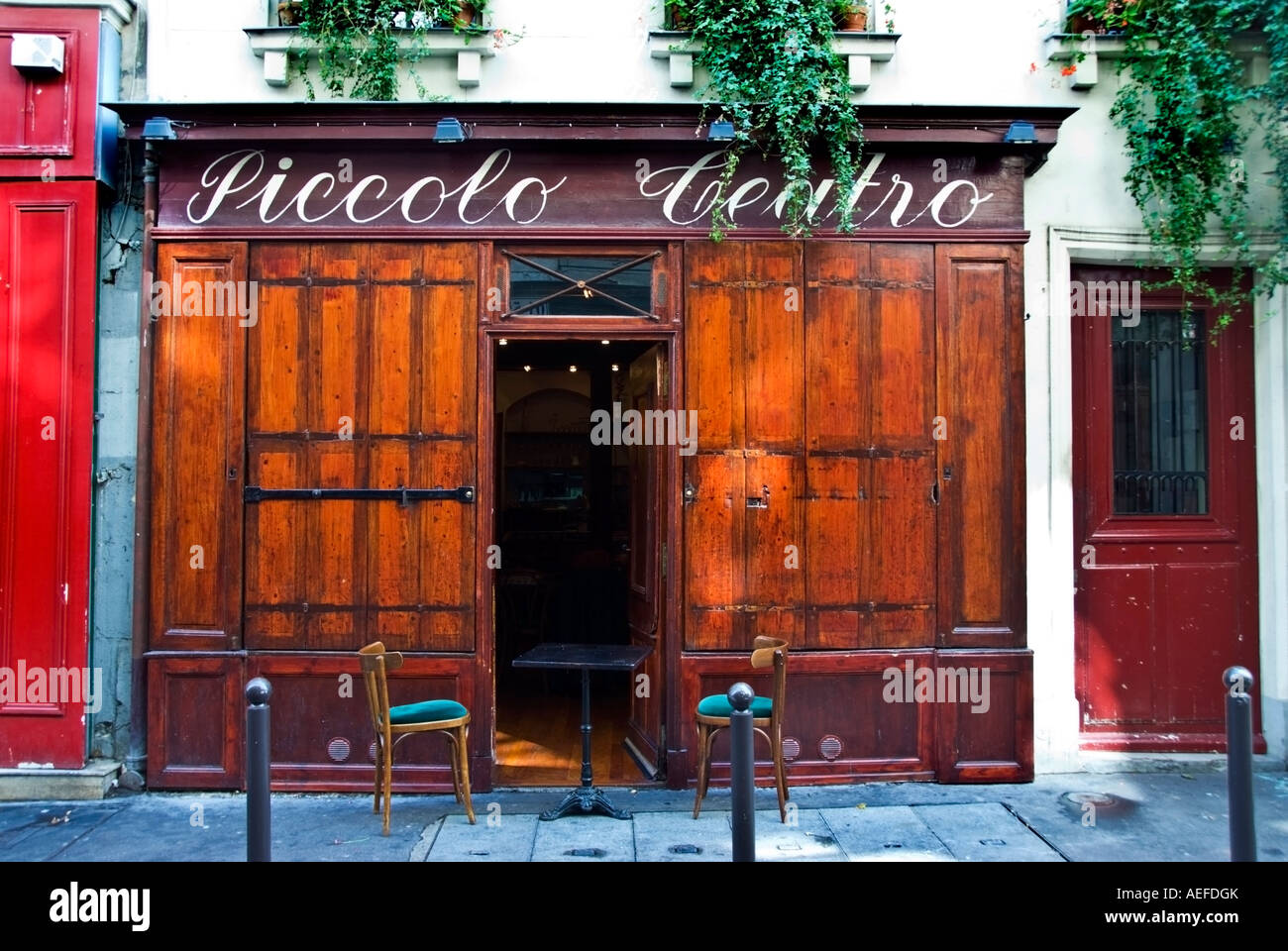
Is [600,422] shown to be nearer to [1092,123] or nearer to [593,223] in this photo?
[593,223]

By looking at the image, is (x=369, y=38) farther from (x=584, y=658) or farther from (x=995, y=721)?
(x=995, y=721)

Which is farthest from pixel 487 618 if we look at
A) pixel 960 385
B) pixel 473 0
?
pixel 473 0

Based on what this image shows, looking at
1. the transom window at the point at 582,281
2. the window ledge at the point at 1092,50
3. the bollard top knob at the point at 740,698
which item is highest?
the window ledge at the point at 1092,50

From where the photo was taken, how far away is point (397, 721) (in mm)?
5277

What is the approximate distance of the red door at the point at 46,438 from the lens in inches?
233

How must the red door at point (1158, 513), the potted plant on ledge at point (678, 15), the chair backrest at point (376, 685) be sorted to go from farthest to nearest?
the red door at point (1158, 513) → the potted plant on ledge at point (678, 15) → the chair backrest at point (376, 685)

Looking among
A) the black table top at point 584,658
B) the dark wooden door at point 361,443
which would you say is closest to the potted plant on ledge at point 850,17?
the dark wooden door at point 361,443

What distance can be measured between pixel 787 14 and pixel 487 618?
4.39m

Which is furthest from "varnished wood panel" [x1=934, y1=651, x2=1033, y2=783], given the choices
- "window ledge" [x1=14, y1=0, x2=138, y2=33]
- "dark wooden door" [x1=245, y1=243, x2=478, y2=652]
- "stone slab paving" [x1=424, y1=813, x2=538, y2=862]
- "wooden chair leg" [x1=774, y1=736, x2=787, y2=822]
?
"window ledge" [x1=14, y1=0, x2=138, y2=33]

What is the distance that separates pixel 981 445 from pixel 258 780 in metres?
4.72

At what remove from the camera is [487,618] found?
5.97m

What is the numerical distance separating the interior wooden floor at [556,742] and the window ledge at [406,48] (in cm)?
463

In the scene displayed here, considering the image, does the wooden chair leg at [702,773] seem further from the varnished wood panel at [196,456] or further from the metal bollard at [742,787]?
the varnished wood panel at [196,456]

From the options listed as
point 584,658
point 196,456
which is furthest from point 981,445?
point 196,456
